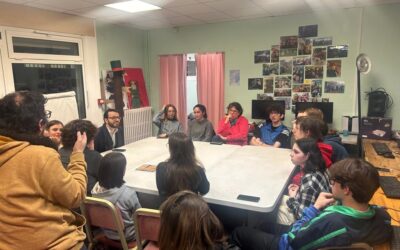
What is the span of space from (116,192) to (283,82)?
11.3 ft

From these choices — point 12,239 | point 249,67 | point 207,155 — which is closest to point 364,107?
point 249,67

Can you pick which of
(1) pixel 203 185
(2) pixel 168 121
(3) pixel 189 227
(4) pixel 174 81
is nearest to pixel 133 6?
(2) pixel 168 121

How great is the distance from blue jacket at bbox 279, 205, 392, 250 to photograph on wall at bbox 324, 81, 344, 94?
3185 mm

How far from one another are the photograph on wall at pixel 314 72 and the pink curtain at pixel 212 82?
4.45 feet

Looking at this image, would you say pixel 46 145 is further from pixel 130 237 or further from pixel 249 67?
pixel 249 67

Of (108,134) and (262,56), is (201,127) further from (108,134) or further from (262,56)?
(262,56)

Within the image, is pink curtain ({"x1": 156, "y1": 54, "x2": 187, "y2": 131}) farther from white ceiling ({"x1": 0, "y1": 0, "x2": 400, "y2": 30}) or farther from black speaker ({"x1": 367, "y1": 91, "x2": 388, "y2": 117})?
black speaker ({"x1": 367, "y1": 91, "x2": 388, "y2": 117})

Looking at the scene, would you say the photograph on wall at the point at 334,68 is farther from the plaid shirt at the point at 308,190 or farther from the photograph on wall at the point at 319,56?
the plaid shirt at the point at 308,190

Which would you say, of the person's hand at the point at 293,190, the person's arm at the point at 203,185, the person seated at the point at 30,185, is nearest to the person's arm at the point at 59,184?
the person seated at the point at 30,185

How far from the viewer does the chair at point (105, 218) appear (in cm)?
156

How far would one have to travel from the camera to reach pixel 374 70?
3967mm

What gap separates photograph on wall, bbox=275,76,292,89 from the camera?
4453 mm

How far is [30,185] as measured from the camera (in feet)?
3.52

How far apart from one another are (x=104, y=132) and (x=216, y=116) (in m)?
2.31
